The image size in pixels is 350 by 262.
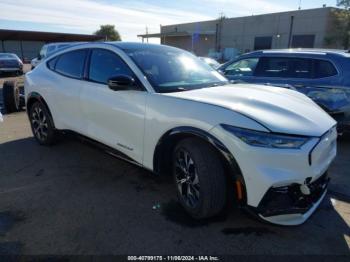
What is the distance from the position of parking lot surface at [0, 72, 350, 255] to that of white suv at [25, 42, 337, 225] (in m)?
0.29

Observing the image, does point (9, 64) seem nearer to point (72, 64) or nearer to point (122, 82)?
point (72, 64)

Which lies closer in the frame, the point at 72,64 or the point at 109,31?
the point at 72,64

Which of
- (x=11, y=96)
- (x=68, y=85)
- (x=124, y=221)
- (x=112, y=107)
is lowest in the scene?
(x=124, y=221)

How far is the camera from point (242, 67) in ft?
22.4

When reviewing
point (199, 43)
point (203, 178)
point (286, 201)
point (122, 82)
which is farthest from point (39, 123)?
point (199, 43)

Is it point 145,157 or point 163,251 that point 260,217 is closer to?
point 163,251

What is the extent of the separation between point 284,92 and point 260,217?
1.69 metres

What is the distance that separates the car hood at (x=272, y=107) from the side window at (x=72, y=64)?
1788 millimetres

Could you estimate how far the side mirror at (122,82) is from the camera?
324cm

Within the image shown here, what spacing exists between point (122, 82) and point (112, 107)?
47 centimetres

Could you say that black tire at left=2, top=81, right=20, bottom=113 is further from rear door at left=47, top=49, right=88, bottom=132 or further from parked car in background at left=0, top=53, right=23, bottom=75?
parked car in background at left=0, top=53, right=23, bottom=75

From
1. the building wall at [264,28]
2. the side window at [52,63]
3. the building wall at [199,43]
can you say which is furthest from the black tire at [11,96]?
the building wall at [199,43]

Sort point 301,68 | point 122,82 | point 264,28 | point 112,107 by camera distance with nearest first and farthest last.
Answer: point 122,82 < point 112,107 < point 301,68 < point 264,28

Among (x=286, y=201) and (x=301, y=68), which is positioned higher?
(x=301, y=68)
